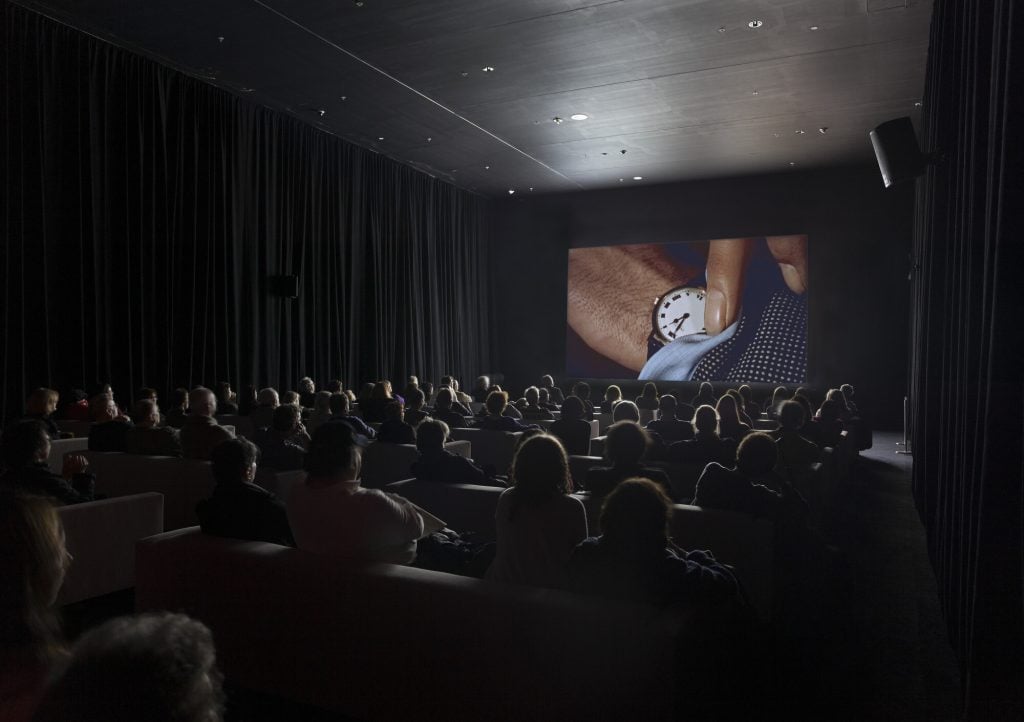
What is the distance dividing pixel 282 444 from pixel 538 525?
2.57 m

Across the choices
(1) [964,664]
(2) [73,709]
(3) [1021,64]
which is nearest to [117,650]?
(2) [73,709]

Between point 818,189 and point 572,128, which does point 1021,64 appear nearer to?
point 572,128

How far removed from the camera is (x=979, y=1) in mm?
2625

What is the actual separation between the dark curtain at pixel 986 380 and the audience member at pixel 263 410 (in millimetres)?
4981

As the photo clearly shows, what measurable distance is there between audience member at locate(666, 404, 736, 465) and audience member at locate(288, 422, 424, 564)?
7.71ft

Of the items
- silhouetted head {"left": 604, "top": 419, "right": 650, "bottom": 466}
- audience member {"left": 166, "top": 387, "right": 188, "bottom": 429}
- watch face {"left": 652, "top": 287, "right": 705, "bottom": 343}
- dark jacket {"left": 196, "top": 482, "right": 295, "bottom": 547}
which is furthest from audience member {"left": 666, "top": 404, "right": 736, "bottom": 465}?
watch face {"left": 652, "top": 287, "right": 705, "bottom": 343}

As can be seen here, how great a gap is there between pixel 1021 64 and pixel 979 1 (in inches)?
39.5

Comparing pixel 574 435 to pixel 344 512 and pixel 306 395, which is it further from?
pixel 306 395

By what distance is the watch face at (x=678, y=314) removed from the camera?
12453 millimetres

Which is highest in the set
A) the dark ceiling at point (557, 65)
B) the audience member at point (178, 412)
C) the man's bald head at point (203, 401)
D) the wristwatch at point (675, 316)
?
the dark ceiling at point (557, 65)

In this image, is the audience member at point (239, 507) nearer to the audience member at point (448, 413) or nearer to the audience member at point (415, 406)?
the audience member at point (415, 406)

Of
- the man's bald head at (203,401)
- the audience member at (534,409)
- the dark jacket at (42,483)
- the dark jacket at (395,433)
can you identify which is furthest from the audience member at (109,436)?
the audience member at (534,409)

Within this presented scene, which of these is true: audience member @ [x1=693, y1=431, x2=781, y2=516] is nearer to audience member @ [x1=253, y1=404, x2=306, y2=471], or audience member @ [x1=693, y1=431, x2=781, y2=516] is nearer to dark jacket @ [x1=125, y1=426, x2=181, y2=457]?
audience member @ [x1=253, y1=404, x2=306, y2=471]

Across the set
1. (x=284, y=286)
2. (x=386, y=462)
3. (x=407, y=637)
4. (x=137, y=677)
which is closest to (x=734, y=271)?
(x=284, y=286)
